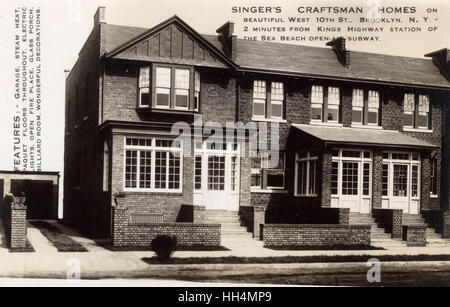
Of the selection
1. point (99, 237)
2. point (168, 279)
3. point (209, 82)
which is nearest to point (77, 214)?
point (99, 237)

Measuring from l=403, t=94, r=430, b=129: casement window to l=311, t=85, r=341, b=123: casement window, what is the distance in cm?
308

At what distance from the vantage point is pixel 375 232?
2223 cm

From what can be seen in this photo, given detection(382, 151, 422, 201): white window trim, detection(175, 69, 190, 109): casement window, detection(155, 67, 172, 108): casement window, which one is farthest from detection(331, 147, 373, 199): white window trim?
detection(155, 67, 172, 108): casement window

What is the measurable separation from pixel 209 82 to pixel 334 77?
538cm

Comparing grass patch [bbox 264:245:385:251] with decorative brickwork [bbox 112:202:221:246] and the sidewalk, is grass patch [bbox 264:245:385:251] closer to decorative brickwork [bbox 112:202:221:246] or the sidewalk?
the sidewalk

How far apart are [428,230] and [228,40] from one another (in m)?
10.8

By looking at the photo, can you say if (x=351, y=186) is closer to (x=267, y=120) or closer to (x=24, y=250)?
(x=267, y=120)

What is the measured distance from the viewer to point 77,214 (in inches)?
1063

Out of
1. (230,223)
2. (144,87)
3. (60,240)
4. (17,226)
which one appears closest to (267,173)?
(230,223)

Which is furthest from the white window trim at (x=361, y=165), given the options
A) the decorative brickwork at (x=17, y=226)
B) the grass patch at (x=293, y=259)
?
the decorative brickwork at (x=17, y=226)

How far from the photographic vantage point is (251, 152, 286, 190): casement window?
80.8ft

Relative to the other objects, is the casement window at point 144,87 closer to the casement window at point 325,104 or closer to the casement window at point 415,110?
the casement window at point 325,104

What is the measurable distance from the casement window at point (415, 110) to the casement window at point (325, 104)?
3079mm
